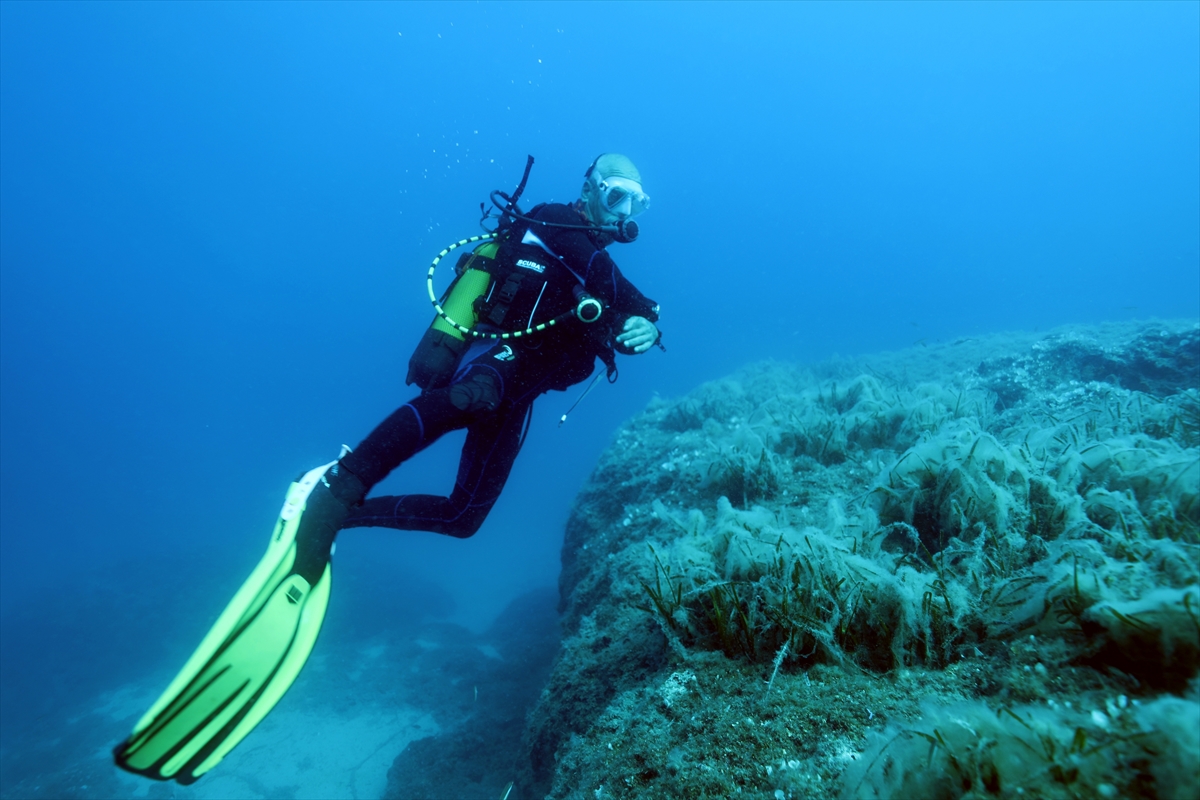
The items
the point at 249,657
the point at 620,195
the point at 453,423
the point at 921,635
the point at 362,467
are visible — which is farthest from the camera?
the point at 620,195

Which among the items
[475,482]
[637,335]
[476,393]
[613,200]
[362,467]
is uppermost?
[613,200]

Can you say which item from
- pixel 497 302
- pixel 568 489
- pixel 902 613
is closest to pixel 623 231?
pixel 497 302

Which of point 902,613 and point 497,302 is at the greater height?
point 497,302

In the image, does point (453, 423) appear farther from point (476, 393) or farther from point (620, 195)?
point (620, 195)

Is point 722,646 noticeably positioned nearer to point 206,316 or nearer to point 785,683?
point 785,683

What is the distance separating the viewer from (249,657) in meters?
2.71

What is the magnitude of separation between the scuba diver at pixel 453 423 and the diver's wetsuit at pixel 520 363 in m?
0.01

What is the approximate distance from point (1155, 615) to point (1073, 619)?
0.33 metres


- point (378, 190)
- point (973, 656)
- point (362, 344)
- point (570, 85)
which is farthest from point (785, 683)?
point (570, 85)

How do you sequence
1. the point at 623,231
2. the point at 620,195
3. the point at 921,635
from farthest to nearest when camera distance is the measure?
the point at 620,195, the point at 623,231, the point at 921,635

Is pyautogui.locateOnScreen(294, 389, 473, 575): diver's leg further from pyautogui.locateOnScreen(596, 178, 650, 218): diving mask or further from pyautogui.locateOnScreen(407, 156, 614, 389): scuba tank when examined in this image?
pyautogui.locateOnScreen(596, 178, 650, 218): diving mask

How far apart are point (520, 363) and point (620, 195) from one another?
196 cm

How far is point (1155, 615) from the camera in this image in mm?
1401

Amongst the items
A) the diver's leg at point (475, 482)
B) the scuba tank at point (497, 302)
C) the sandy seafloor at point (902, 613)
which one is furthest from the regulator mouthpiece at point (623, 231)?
the sandy seafloor at point (902, 613)
